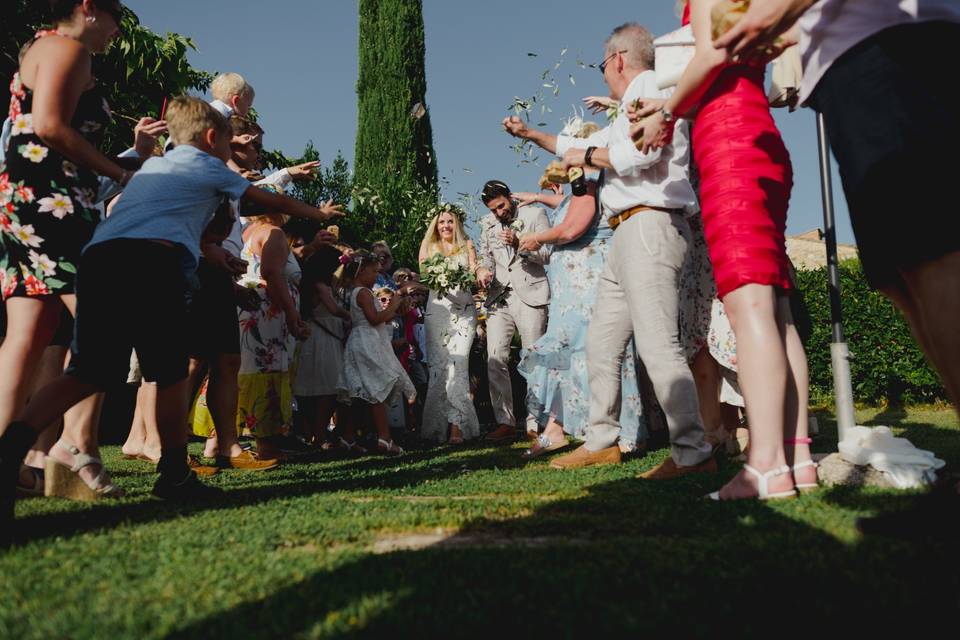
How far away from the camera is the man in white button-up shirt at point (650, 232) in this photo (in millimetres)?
3773

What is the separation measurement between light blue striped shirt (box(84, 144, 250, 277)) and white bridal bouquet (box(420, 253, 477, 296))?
4.36m

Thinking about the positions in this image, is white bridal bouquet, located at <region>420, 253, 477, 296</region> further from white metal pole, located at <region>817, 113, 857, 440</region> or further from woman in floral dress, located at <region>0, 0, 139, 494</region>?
woman in floral dress, located at <region>0, 0, 139, 494</region>

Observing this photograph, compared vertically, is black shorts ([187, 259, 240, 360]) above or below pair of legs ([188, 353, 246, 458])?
above

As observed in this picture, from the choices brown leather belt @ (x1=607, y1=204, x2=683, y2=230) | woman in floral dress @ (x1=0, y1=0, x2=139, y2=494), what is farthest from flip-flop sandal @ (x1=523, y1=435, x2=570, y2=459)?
woman in floral dress @ (x1=0, y1=0, x2=139, y2=494)

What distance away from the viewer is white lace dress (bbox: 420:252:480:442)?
26.0 feet

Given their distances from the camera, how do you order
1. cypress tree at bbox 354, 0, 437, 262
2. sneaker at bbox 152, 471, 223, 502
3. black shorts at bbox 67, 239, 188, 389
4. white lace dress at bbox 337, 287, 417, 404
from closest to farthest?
black shorts at bbox 67, 239, 188, 389 → sneaker at bbox 152, 471, 223, 502 → white lace dress at bbox 337, 287, 417, 404 → cypress tree at bbox 354, 0, 437, 262

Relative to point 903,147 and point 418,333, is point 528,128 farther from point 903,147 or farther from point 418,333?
point 418,333

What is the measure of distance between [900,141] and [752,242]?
0.95 m

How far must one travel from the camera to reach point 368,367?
709 centimetres

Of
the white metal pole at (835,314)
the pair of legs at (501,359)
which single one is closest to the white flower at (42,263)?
the white metal pole at (835,314)

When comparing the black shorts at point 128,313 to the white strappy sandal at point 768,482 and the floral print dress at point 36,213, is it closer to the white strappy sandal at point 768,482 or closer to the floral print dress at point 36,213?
the floral print dress at point 36,213

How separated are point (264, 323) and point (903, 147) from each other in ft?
16.0

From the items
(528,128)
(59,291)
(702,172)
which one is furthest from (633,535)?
(528,128)

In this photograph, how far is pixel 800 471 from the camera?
2.93 meters
